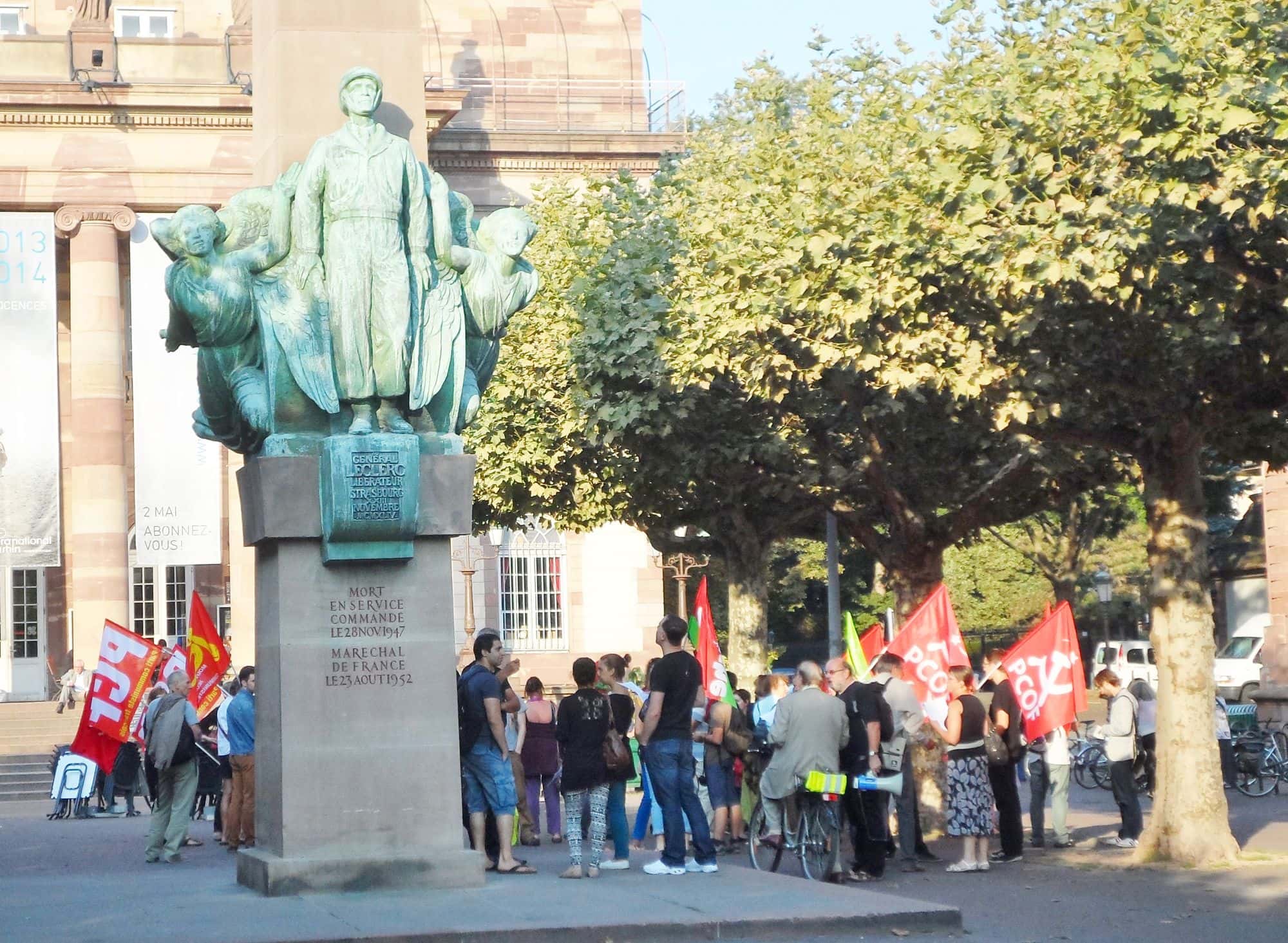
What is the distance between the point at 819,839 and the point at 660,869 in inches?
89.2

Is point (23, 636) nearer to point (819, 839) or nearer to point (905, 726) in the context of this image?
point (905, 726)

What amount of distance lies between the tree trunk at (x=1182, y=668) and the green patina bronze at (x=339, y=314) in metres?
7.47

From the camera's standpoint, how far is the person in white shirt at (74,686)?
3759cm

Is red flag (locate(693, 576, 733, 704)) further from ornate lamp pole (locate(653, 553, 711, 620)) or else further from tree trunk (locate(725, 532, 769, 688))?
ornate lamp pole (locate(653, 553, 711, 620))

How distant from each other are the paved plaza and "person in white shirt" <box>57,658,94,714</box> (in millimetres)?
19309

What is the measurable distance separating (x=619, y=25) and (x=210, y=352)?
38561 mm

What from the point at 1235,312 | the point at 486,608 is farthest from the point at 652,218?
the point at 486,608

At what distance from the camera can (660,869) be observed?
14.5 meters

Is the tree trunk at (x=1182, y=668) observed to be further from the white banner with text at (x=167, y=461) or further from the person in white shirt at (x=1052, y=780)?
the white banner with text at (x=167, y=461)

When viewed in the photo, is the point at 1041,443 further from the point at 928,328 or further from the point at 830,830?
the point at 830,830

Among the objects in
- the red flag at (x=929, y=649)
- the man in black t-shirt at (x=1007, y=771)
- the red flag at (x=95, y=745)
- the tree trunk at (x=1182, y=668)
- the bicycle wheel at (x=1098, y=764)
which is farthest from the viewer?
the bicycle wheel at (x=1098, y=764)

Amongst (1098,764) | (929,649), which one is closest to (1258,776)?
(1098,764)

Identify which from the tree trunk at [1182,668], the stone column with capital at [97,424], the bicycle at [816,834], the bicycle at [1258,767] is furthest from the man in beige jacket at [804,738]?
the stone column with capital at [97,424]

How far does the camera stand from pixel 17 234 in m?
39.1
